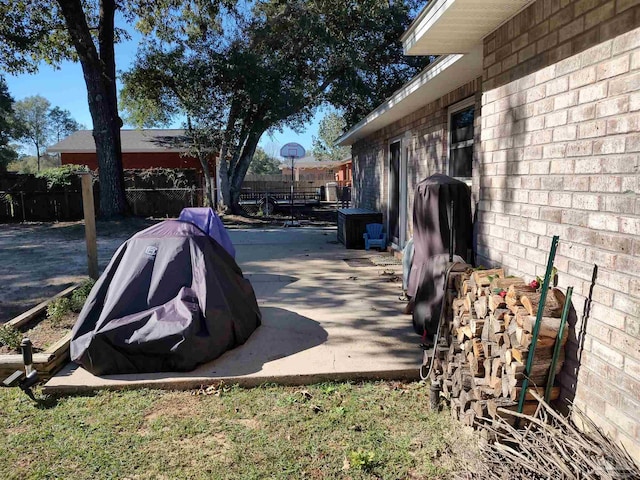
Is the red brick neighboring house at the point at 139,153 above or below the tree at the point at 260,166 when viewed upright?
below

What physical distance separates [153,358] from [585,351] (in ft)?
10.1

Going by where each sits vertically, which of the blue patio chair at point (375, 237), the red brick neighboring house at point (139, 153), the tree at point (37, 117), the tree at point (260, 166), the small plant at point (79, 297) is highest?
the tree at point (37, 117)

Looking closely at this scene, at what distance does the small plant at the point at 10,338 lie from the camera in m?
4.27

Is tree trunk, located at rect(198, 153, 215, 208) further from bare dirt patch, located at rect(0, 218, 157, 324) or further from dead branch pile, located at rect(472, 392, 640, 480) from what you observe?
dead branch pile, located at rect(472, 392, 640, 480)

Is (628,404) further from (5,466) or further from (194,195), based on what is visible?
(194,195)

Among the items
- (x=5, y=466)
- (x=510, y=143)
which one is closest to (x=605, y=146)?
(x=510, y=143)

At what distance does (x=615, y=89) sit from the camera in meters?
2.37

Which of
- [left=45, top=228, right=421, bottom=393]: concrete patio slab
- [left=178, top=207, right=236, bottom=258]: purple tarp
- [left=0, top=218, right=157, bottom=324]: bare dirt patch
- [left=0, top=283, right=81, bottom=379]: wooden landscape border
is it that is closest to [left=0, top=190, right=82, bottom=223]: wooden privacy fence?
[left=0, top=218, right=157, bottom=324]: bare dirt patch

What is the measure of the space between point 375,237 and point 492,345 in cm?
738

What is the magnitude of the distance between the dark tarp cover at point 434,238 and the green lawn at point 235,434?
3.06ft

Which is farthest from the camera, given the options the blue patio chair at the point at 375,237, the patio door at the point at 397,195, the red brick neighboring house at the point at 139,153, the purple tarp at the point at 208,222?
the red brick neighboring house at the point at 139,153

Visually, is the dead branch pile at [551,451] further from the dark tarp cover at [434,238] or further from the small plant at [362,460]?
the dark tarp cover at [434,238]

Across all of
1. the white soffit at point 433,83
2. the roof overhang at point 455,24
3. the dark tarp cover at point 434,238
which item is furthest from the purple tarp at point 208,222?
the roof overhang at point 455,24

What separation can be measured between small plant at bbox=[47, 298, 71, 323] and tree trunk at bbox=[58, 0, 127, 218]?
399 inches
